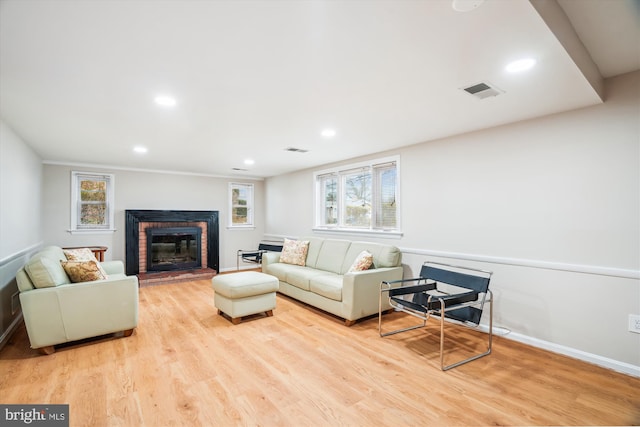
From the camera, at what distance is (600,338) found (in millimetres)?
2551

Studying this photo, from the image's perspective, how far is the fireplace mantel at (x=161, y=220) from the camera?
577 cm

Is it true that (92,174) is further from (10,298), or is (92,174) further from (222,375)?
(222,375)

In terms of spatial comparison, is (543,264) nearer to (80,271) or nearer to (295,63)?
(295,63)

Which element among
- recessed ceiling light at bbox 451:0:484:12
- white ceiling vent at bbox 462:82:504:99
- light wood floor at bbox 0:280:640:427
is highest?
white ceiling vent at bbox 462:82:504:99

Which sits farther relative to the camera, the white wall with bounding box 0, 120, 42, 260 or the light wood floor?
the white wall with bounding box 0, 120, 42, 260

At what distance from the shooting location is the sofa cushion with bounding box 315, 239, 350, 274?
4.58 metres

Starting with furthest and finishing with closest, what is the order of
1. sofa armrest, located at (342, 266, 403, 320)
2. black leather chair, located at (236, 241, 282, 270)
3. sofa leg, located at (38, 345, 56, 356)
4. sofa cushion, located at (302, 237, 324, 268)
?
black leather chair, located at (236, 241, 282, 270)
sofa cushion, located at (302, 237, 324, 268)
sofa armrest, located at (342, 266, 403, 320)
sofa leg, located at (38, 345, 56, 356)

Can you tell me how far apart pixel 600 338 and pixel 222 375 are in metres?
3.21

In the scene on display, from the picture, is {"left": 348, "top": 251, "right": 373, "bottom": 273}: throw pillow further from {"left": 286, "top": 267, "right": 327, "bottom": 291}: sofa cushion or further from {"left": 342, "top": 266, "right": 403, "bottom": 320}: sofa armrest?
{"left": 286, "top": 267, "right": 327, "bottom": 291}: sofa cushion

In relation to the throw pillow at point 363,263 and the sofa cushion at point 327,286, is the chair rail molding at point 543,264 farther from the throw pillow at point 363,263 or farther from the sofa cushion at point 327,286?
the sofa cushion at point 327,286

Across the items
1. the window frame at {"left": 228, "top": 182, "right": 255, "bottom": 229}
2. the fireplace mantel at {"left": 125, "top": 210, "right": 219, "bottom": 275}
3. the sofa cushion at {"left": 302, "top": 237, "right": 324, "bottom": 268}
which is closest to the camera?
the sofa cushion at {"left": 302, "top": 237, "right": 324, "bottom": 268}

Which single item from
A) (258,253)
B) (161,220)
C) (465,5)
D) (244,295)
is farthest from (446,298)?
(161,220)

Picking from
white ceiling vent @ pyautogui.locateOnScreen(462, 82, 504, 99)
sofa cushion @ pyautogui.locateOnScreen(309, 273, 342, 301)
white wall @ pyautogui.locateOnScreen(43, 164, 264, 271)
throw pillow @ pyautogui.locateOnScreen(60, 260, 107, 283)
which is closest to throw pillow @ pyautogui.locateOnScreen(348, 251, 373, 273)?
sofa cushion @ pyautogui.locateOnScreen(309, 273, 342, 301)

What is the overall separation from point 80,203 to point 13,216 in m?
2.27
